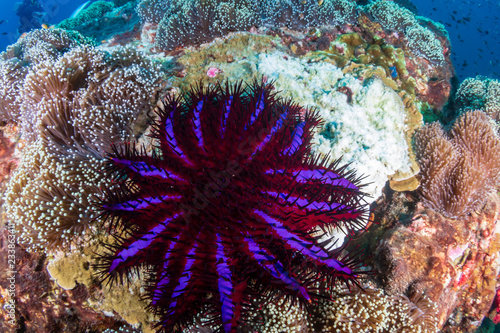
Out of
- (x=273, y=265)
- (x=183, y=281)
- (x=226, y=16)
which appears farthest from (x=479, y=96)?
(x=183, y=281)

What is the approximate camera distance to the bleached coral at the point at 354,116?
3.43 m

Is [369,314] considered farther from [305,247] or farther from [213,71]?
[213,71]

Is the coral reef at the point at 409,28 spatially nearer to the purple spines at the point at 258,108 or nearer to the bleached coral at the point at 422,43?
the bleached coral at the point at 422,43

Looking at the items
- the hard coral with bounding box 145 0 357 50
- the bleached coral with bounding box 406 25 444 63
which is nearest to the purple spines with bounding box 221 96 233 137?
the hard coral with bounding box 145 0 357 50

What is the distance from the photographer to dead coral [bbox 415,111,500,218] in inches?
154

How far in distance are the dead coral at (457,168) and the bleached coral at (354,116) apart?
0.41 m

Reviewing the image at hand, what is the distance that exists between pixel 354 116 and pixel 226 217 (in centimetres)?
272

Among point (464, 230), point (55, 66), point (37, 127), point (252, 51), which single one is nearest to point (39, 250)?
point (37, 127)

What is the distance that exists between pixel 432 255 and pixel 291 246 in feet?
9.63

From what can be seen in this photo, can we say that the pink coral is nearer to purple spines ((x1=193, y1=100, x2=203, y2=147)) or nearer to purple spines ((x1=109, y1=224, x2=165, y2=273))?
purple spines ((x1=193, y1=100, x2=203, y2=147))

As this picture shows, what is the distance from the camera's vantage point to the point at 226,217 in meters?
1.96

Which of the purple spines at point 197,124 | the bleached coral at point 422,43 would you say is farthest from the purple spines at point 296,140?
the bleached coral at point 422,43

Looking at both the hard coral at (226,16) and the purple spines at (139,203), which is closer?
the purple spines at (139,203)

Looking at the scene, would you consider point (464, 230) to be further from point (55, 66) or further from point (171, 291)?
point (55, 66)
